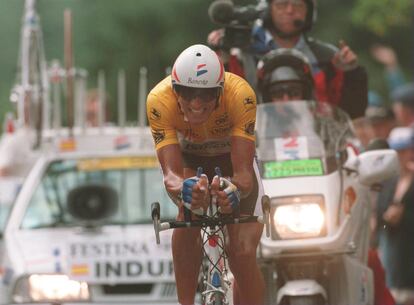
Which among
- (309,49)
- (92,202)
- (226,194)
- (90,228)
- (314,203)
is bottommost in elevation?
(90,228)

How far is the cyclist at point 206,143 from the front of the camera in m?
11.4

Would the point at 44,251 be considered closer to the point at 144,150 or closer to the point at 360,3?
the point at 144,150

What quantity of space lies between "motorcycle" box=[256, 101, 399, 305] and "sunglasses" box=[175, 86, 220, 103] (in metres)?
1.73

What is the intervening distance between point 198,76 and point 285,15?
3336 millimetres

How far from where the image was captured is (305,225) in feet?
42.7

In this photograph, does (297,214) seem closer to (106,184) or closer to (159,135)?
(159,135)

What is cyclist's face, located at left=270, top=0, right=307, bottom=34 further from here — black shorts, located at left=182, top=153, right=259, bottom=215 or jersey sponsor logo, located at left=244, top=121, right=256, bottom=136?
jersey sponsor logo, located at left=244, top=121, right=256, bottom=136

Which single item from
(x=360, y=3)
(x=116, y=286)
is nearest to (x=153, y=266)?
(x=116, y=286)

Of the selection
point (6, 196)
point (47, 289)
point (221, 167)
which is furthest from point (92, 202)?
point (221, 167)

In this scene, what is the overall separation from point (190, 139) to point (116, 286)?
2.82 metres

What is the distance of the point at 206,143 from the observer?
12.0 metres

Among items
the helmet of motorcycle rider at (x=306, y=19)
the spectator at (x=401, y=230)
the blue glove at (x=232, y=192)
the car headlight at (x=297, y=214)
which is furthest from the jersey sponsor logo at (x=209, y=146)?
the spectator at (x=401, y=230)

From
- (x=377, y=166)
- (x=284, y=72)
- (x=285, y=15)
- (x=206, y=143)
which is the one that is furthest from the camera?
(x=285, y=15)

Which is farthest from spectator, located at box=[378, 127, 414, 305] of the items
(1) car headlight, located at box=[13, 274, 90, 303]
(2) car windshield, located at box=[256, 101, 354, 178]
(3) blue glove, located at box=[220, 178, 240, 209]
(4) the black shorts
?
(3) blue glove, located at box=[220, 178, 240, 209]
